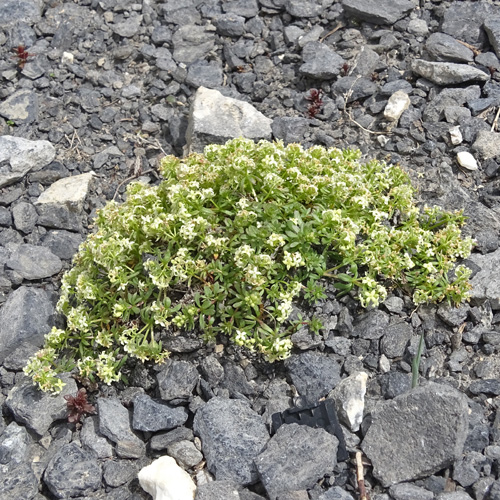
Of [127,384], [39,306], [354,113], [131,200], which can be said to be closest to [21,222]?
[39,306]

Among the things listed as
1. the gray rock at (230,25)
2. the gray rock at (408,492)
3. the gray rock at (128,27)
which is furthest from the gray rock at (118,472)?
the gray rock at (128,27)

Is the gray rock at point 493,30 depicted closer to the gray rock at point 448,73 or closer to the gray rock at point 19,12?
the gray rock at point 448,73

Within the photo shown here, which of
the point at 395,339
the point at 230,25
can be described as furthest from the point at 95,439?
the point at 230,25

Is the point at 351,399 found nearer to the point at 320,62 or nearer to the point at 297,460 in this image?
the point at 297,460

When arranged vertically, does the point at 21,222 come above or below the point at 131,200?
below

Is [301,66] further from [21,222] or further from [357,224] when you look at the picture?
[21,222]

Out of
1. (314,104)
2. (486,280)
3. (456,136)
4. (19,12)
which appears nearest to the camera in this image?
(486,280)

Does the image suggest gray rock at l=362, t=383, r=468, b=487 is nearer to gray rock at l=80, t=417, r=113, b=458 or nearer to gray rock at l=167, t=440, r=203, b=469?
gray rock at l=167, t=440, r=203, b=469
